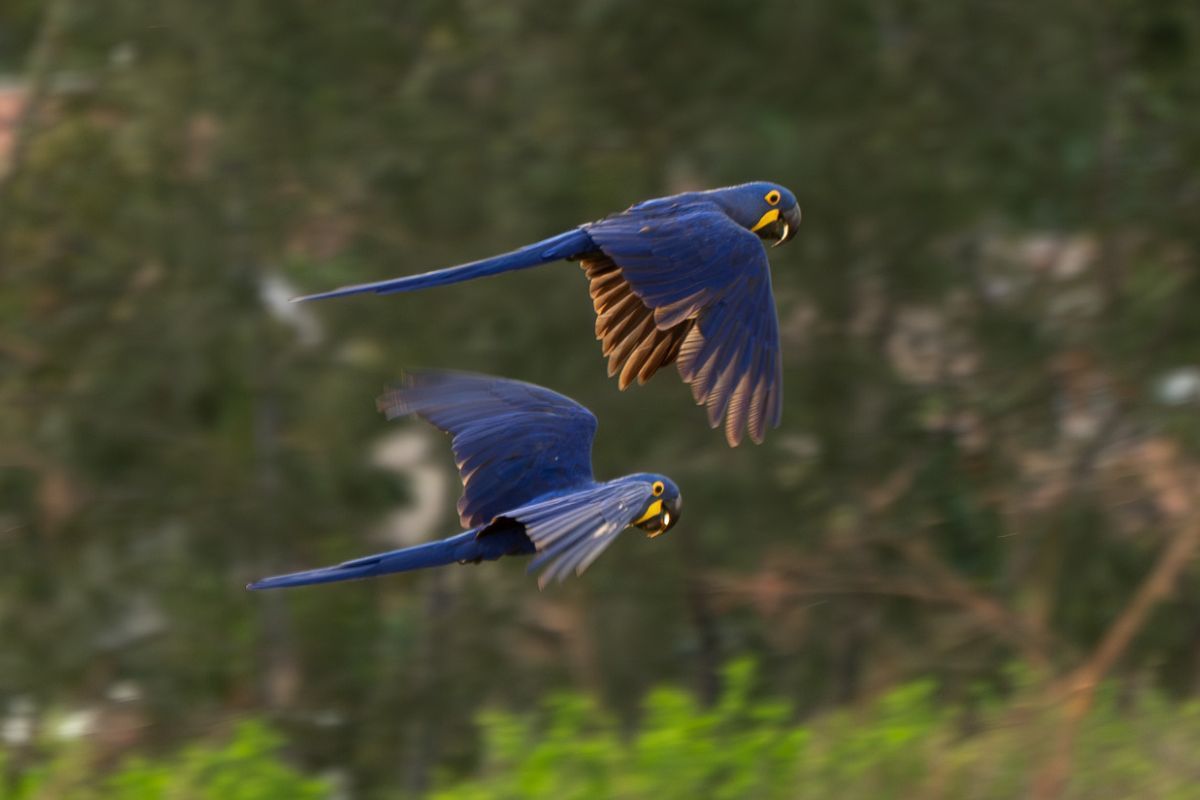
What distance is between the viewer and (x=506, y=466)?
3551mm

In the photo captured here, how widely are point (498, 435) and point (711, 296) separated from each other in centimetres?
47

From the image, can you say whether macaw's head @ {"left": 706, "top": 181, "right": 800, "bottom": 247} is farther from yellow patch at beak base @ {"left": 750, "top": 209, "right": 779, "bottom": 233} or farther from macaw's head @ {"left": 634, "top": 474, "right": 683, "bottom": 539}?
macaw's head @ {"left": 634, "top": 474, "right": 683, "bottom": 539}

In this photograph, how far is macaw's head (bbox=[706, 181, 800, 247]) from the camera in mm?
3715

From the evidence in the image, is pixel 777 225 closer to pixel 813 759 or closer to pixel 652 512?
pixel 652 512

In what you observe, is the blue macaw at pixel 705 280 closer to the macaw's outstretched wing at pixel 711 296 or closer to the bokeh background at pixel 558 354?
the macaw's outstretched wing at pixel 711 296

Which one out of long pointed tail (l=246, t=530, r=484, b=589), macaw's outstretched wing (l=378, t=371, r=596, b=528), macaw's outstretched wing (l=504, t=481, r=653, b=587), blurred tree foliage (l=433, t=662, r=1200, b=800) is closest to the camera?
macaw's outstretched wing (l=504, t=481, r=653, b=587)

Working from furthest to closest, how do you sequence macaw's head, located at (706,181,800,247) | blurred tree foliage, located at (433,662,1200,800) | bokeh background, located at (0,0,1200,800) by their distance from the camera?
bokeh background, located at (0,0,1200,800) → blurred tree foliage, located at (433,662,1200,800) → macaw's head, located at (706,181,800,247)

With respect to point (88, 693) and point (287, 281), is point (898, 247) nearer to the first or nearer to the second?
point (287, 281)

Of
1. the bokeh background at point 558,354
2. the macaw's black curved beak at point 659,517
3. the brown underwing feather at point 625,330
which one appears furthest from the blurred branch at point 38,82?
the macaw's black curved beak at point 659,517

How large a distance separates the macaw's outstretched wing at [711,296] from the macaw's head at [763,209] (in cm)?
10

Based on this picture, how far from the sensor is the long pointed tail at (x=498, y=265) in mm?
3240

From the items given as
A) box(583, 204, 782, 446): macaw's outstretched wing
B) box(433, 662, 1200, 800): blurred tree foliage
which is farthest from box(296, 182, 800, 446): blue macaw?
box(433, 662, 1200, 800): blurred tree foliage

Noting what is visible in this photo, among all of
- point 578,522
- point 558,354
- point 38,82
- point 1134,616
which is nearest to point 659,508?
point 578,522

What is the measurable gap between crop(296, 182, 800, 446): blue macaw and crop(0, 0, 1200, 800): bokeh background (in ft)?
18.9
